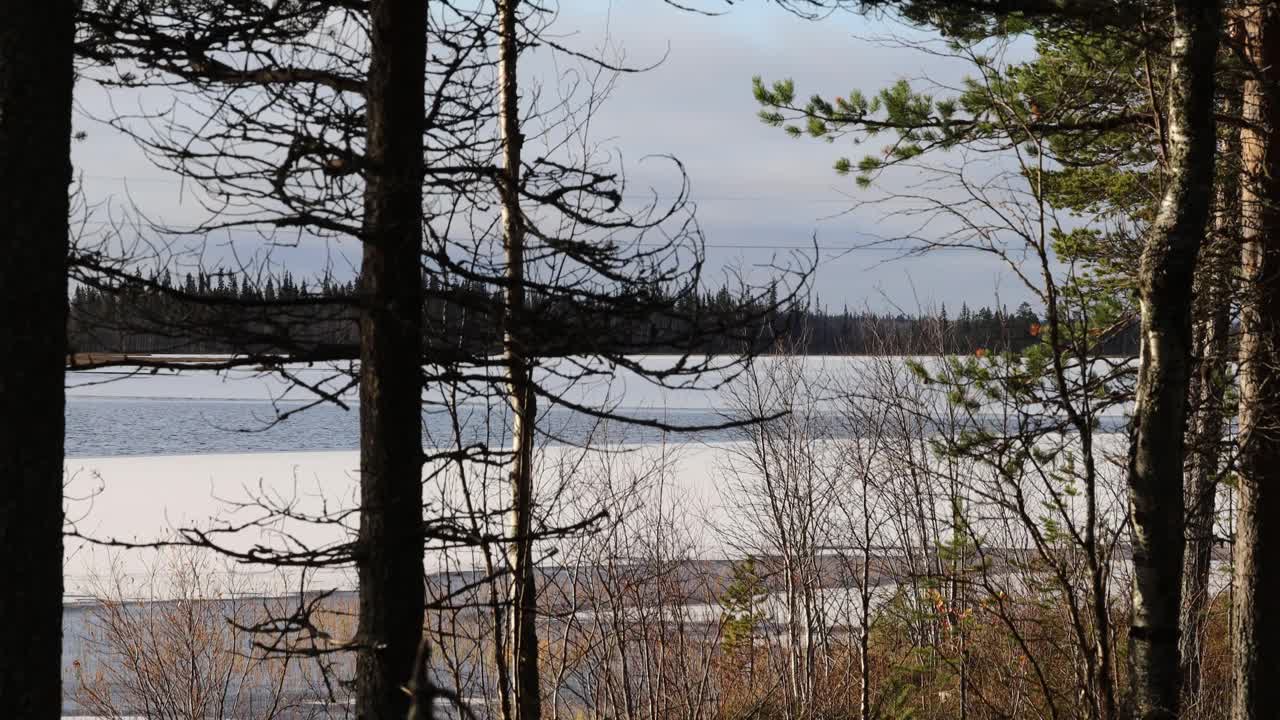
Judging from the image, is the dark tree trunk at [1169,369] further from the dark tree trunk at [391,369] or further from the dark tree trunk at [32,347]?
the dark tree trunk at [32,347]

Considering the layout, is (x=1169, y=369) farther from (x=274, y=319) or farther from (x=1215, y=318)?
(x=1215, y=318)

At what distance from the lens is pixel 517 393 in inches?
303

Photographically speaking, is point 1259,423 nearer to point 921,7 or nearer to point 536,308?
point 921,7

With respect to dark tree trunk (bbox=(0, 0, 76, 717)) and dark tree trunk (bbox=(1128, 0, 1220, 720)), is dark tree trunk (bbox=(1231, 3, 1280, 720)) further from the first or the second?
dark tree trunk (bbox=(0, 0, 76, 717))

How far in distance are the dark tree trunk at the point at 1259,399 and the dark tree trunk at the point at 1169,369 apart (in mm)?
3540

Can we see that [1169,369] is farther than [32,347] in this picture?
Yes

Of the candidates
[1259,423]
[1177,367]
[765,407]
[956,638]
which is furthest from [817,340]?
[1177,367]

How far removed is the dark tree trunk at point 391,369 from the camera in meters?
4.61

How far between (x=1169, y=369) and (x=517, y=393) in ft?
14.2

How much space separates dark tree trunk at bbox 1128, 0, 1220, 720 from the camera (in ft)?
15.8

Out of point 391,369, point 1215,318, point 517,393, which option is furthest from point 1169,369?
point 1215,318

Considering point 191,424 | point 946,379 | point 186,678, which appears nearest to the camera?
point 946,379

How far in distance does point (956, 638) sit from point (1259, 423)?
660cm

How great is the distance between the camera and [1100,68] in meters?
8.48
